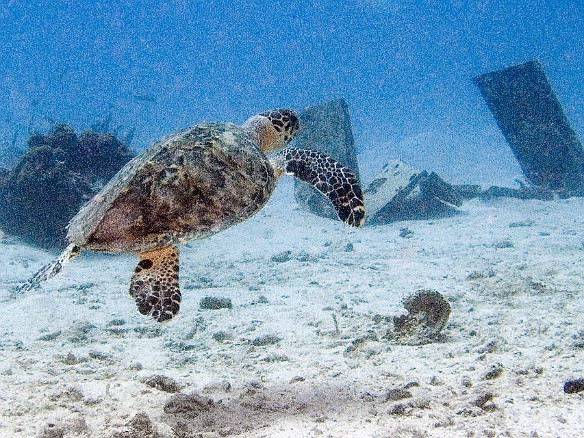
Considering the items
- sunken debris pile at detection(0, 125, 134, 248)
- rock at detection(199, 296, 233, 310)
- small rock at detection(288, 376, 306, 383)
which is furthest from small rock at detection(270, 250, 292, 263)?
small rock at detection(288, 376, 306, 383)

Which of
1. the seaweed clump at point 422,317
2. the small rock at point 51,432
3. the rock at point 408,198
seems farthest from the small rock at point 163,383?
the rock at point 408,198

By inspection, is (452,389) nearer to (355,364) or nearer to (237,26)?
(355,364)

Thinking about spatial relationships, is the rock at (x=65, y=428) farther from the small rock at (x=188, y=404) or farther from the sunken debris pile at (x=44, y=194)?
the sunken debris pile at (x=44, y=194)

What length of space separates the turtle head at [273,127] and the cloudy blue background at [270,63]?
2573cm

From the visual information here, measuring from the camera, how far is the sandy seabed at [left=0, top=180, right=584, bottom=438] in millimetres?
2752

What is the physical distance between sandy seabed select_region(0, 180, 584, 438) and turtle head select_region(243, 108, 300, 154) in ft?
7.77

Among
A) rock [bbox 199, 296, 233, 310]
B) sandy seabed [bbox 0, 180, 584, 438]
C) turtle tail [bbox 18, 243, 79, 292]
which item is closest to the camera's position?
sandy seabed [bbox 0, 180, 584, 438]

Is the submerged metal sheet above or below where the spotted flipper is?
above

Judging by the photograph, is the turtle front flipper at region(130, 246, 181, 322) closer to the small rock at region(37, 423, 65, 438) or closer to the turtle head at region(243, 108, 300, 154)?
the small rock at region(37, 423, 65, 438)

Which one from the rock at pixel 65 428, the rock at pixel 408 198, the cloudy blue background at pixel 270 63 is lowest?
the rock at pixel 65 428

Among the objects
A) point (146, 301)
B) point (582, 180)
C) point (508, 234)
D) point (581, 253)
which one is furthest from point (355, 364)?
point (582, 180)

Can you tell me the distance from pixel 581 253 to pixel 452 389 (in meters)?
5.77

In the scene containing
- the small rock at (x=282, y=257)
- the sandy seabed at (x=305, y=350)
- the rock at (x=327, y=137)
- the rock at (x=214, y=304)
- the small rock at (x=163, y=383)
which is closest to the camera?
the sandy seabed at (x=305, y=350)

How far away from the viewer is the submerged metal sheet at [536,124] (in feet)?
39.9
